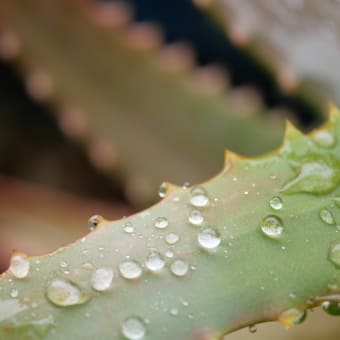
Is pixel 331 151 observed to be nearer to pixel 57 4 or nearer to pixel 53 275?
Result: pixel 53 275

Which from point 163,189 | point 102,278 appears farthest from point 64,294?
point 163,189

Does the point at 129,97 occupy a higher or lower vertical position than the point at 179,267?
higher

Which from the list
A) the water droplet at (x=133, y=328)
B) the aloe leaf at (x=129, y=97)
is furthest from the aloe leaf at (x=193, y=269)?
the aloe leaf at (x=129, y=97)

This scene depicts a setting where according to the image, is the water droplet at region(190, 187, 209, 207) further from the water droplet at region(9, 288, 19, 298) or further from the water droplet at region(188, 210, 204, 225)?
the water droplet at region(9, 288, 19, 298)

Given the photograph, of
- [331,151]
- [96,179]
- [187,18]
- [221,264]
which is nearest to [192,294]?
[221,264]

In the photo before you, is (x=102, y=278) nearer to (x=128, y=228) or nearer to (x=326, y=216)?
(x=128, y=228)
